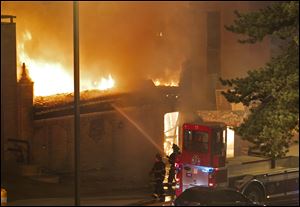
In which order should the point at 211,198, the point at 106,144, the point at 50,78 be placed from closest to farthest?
the point at 211,198, the point at 106,144, the point at 50,78

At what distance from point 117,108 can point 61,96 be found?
2.46 metres

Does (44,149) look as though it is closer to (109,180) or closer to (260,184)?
(109,180)

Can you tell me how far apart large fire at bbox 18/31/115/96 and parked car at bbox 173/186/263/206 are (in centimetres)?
1157

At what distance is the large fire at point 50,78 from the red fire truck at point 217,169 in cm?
882

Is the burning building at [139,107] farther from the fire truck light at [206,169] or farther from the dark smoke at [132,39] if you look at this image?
the fire truck light at [206,169]

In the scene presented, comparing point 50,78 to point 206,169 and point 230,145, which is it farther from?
point 206,169

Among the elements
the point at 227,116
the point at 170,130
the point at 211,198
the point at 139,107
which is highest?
the point at 139,107

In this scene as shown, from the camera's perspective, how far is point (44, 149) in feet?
58.2

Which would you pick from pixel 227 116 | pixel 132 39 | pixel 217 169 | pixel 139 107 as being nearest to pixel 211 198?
pixel 217 169

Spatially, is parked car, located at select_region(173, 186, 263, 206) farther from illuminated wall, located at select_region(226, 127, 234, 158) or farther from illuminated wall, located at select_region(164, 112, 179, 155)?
illuminated wall, located at select_region(164, 112, 179, 155)

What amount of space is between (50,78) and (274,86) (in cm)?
1355

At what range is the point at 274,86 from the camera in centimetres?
1166

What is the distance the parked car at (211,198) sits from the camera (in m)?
11.2

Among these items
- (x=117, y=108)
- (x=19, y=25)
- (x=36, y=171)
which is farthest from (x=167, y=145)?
(x=19, y=25)
